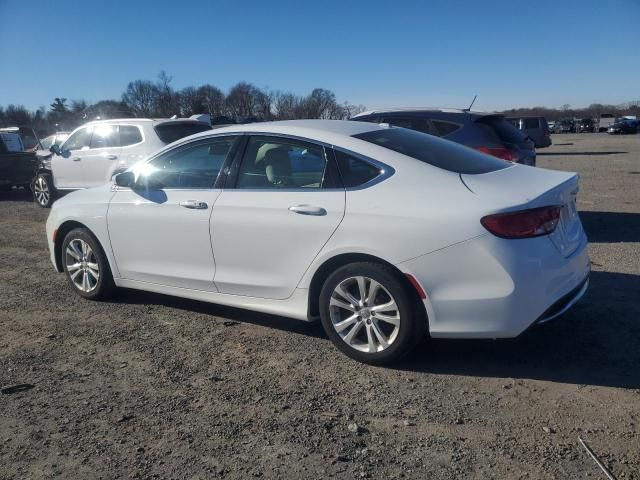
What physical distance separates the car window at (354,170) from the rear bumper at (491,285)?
670 millimetres

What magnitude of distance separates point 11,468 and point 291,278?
2006 millimetres

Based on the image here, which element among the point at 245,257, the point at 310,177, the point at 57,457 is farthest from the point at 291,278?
the point at 57,457

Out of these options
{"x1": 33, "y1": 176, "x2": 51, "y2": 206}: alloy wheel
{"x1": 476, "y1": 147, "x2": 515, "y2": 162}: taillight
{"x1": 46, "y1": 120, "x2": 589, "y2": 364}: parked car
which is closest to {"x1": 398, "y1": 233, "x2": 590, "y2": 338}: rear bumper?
{"x1": 46, "y1": 120, "x2": 589, "y2": 364}: parked car

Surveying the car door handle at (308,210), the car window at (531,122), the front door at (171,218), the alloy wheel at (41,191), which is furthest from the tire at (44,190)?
the car window at (531,122)

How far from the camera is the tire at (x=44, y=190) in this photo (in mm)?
12680

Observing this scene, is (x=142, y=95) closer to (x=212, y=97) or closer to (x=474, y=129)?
(x=212, y=97)

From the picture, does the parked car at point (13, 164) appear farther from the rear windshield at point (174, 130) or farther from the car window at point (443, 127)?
the car window at point (443, 127)

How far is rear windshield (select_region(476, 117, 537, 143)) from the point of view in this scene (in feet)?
26.8

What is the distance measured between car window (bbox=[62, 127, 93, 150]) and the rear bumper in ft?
30.5

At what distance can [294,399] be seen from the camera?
3582 millimetres

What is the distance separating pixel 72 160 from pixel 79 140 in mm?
409

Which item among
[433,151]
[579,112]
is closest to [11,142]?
[433,151]

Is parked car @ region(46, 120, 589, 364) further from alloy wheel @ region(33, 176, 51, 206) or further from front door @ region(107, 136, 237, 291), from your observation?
alloy wheel @ region(33, 176, 51, 206)

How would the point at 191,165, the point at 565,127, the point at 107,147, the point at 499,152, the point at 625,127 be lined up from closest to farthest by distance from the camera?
the point at 191,165 → the point at 499,152 → the point at 107,147 → the point at 625,127 → the point at 565,127
